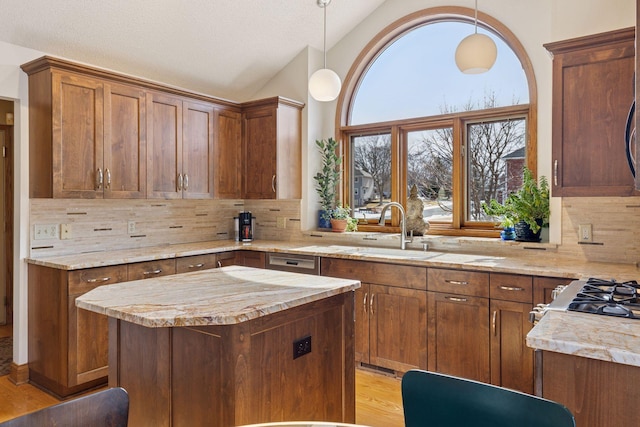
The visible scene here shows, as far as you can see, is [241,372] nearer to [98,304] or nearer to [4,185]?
[98,304]

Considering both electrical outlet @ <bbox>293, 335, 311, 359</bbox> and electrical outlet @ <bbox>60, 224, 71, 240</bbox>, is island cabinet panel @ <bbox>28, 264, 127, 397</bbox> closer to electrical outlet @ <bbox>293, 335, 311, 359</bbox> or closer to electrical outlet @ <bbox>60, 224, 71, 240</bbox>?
electrical outlet @ <bbox>60, 224, 71, 240</bbox>

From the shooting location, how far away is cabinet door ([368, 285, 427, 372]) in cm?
308

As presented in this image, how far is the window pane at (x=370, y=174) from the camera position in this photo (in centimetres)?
424

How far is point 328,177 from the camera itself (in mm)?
4355

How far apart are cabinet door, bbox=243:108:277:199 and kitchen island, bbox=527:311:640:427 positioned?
121 inches

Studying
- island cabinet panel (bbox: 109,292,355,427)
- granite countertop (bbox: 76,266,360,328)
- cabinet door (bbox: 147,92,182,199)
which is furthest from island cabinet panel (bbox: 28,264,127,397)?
island cabinet panel (bbox: 109,292,355,427)

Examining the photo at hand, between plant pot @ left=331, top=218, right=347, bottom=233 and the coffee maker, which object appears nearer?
plant pot @ left=331, top=218, right=347, bottom=233

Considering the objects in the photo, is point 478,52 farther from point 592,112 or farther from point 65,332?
point 65,332

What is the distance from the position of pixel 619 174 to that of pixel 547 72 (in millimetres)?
1122

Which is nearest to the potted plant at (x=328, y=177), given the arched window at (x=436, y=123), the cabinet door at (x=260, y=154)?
the arched window at (x=436, y=123)

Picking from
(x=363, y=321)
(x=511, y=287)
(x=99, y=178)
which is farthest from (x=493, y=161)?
(x=99, y=178)

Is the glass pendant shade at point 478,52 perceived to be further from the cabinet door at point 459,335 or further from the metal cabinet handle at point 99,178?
the metal cabinet handle at point 99,178

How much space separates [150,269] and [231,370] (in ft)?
6.36

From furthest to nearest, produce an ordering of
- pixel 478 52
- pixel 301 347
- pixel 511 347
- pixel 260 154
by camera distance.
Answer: pixel 260 154 < pixel 511 347 < pixel 478 52 < pixel 301 347
